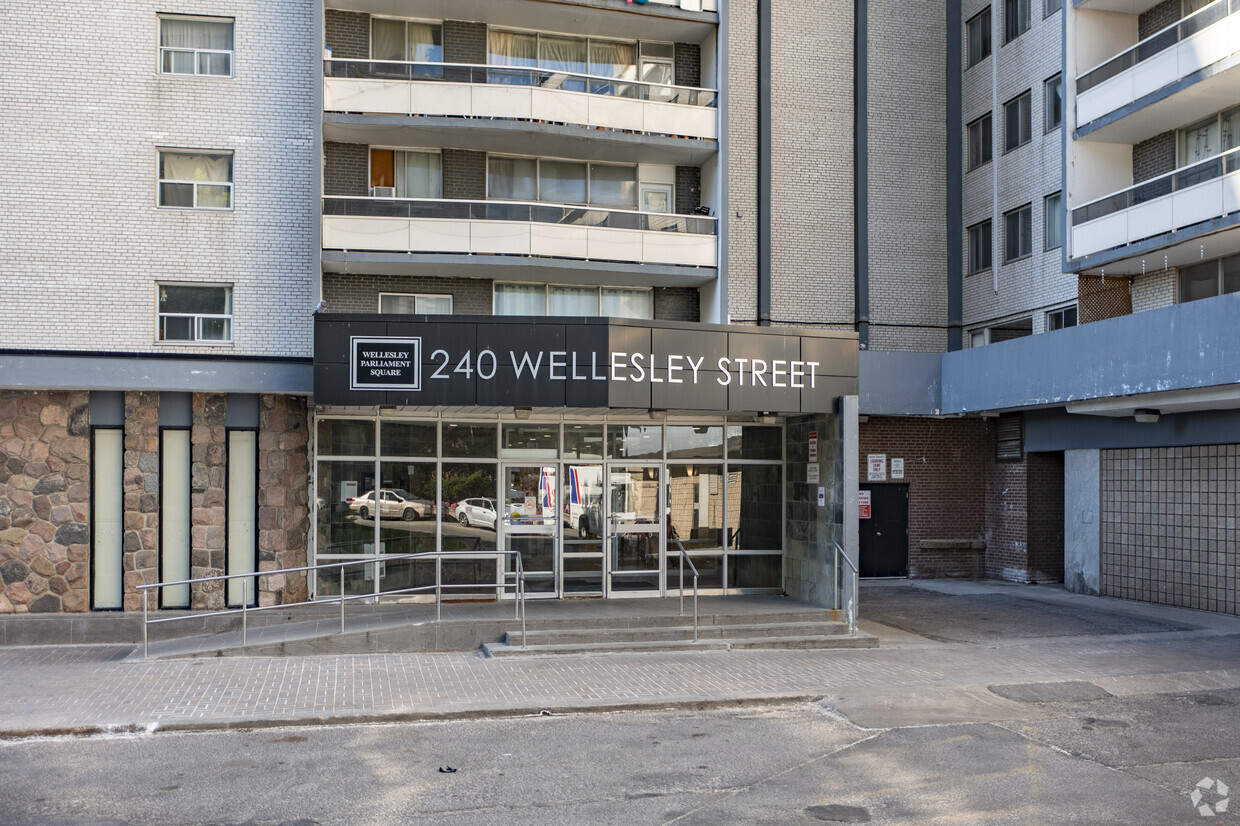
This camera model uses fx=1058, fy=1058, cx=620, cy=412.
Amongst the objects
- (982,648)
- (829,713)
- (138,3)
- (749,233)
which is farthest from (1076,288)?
(138,3)

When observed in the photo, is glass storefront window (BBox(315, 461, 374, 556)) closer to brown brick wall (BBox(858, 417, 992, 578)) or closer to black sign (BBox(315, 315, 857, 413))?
black sign (BBox(315, 315, 857, 413))

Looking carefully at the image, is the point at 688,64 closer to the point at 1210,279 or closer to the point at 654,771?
the point at 1210,279

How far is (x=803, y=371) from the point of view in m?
15.9

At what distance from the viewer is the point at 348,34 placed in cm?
1853

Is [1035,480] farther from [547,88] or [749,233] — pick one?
[547,88]

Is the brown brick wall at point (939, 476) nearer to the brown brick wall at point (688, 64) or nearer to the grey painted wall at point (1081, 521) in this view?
the grey painted wall at point (1081, 521)

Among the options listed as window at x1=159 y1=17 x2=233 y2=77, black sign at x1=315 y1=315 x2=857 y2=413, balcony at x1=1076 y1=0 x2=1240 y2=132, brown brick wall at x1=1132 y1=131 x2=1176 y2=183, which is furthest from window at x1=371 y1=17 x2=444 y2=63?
brown brick wall at x1=1132 y1=131 x2=1176 y2=183

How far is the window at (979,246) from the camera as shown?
23062 millimetres

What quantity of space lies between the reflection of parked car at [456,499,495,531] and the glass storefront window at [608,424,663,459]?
2185 mm

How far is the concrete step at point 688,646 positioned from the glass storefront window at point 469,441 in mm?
4069

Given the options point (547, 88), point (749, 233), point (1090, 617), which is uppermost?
point (547, 88)

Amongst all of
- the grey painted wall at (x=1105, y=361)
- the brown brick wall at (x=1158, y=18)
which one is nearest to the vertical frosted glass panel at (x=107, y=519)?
the grey painted wall at (x=1105, y=361)

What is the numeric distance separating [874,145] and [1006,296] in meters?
4.24

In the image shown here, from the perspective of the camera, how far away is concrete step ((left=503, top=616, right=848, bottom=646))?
1416 centimetres
